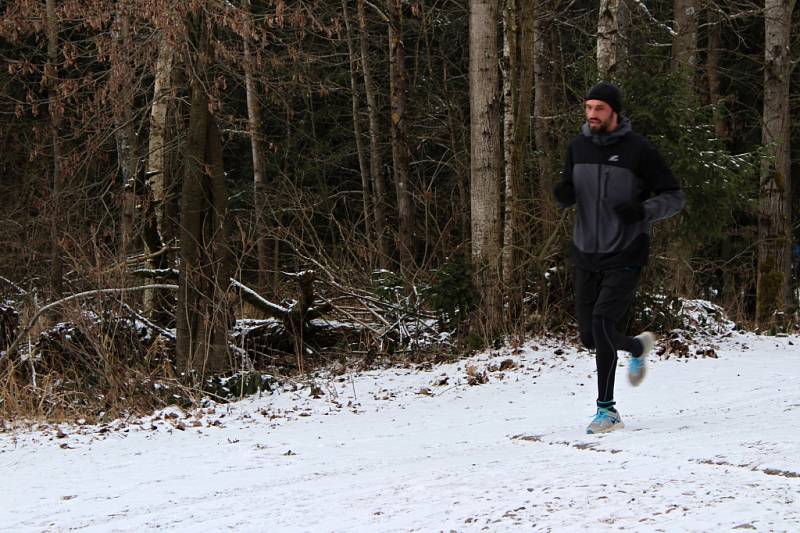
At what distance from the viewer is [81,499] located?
5.79 metres

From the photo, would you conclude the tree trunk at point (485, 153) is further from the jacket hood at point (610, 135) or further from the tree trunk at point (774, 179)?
the jacket hood at point (610, 135)

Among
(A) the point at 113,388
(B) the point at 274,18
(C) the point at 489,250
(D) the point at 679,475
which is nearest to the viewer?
(D) the point at 679,475

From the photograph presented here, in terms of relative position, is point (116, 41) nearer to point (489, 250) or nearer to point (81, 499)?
point (489, 250)

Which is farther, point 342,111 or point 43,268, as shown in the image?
point 342,111

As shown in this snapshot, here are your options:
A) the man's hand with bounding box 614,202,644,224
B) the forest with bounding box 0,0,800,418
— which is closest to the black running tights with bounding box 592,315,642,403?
the man's hand with bounding box 614,202,644,224

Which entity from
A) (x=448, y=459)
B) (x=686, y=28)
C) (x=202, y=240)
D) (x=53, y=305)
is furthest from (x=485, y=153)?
(x=686, y=28)

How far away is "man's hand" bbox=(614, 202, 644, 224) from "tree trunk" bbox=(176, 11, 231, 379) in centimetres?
552

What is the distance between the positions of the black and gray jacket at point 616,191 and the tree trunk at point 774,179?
7.94m

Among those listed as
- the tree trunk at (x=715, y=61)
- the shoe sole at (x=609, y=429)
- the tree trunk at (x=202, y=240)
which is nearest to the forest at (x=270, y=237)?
the tree trunk at (x=202, y=240)

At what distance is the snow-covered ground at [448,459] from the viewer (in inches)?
171

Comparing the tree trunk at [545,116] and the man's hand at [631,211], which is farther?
the tree trunk at [545,116]

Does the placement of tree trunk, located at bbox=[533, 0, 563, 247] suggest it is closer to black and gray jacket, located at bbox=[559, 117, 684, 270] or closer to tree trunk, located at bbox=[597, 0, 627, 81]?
tree trunk, located at bbox=[597, 0, 627, 81]

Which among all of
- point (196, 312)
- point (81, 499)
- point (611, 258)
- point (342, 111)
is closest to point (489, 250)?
point (196, 312)

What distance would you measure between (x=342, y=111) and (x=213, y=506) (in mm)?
21947
